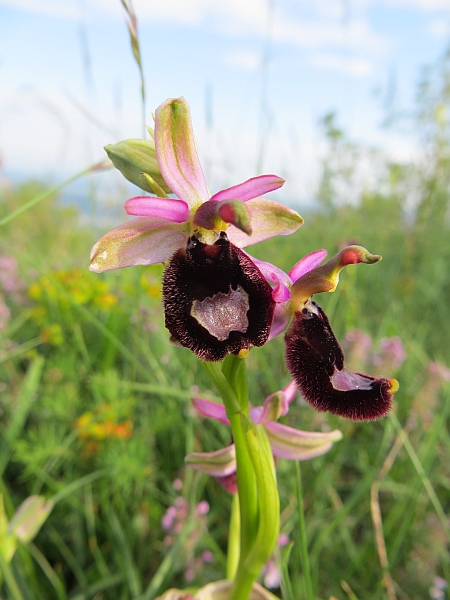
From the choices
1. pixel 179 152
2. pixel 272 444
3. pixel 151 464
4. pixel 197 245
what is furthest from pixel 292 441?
pixel 151 464

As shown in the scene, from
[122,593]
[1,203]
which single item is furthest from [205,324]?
[1,203]

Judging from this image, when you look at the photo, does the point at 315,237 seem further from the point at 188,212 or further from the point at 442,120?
the point at 188,212

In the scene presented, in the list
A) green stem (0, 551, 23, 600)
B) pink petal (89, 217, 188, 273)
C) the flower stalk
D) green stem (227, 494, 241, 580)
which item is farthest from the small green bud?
pink petal (89, 217, 188, 273)

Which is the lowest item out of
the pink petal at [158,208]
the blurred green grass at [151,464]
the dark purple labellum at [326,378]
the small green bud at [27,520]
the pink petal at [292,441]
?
the blurred green grass at [151,464]

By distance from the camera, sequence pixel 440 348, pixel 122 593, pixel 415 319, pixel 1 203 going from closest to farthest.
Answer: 1. pixel 122 593
2. pixel 440 348
3. pixel 415 319
4. pixel 1 203

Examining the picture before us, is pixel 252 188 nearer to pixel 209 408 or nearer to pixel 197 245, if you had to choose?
pixel 197 245

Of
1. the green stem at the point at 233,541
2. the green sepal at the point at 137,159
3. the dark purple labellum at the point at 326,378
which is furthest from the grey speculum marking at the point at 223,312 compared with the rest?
the green stem at the point at 233,541

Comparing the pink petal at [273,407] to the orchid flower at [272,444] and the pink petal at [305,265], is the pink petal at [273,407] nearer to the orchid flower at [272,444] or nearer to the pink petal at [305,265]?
the orchid flower at [272,444]
